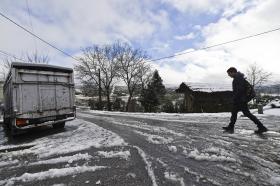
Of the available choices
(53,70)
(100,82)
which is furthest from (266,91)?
(53,70)

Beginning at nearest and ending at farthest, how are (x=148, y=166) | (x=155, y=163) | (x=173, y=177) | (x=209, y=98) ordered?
(x=173, y=177), (x=148, y=166), (x=155, y=163), (x=209, y=98)

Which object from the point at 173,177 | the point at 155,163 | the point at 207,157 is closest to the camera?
the point at 173,177

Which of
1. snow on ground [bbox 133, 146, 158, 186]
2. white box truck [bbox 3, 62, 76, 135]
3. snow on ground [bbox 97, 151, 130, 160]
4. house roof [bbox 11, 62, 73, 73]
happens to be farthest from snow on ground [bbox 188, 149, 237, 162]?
house roof [bbox 11, 62, 73, 73]

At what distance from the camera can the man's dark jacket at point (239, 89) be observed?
7557 mm

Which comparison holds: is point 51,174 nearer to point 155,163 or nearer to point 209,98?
point 155,163

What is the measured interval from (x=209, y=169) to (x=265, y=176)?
81 centimetres

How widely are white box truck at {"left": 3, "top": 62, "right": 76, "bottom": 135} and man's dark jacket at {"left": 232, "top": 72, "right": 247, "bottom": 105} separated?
7096 mm

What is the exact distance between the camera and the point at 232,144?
5656 mm

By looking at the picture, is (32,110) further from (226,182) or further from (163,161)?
(226,182)

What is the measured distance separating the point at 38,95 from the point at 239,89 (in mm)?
7378

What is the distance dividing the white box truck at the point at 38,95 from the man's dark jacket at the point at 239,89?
23.3ft

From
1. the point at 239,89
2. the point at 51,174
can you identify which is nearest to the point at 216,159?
the point at 51,174

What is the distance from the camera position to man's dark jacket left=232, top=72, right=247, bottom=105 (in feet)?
24.8

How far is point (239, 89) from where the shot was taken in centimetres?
759
